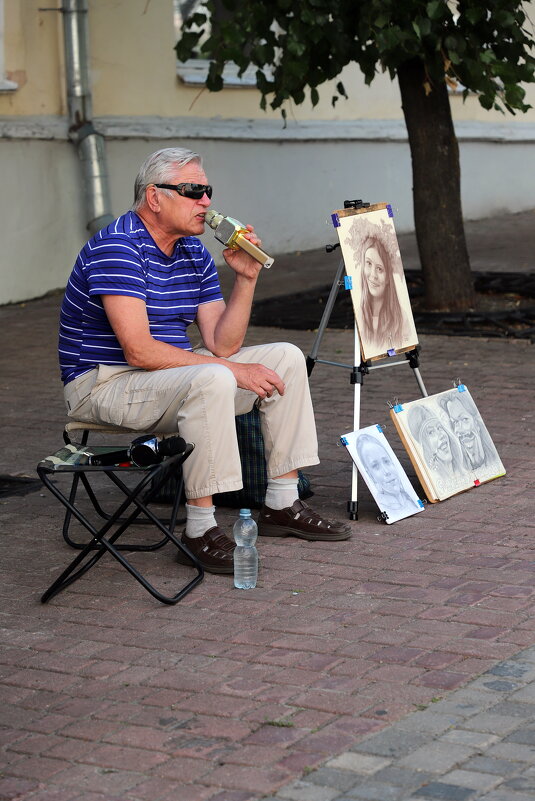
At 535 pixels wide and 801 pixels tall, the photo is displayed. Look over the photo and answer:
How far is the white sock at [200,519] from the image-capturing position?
5.10 meters

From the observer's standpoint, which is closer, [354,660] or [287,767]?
[287,767]

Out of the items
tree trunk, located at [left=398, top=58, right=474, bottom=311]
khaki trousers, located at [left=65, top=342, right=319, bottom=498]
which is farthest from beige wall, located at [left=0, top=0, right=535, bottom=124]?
khaki trousers, located at [left=65, top=342, right=319, bottom=498]

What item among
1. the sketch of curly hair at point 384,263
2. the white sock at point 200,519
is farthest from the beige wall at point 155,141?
the white sock at point 200,519

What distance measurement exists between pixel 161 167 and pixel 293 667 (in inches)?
83.7

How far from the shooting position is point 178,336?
545 cm

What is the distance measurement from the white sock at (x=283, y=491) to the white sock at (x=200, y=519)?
0.40m

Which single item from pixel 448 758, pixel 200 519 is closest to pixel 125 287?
pixel 200 519

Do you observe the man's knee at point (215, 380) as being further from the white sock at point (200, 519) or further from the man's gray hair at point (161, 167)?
the man's gray hair at point (161, 167)

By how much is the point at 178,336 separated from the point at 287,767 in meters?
2.39

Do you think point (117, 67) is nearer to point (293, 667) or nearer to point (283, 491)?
point (283, 491)

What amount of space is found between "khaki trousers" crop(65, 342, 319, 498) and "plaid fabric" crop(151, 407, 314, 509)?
0.25 metres

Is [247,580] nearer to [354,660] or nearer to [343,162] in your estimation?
[354,660]

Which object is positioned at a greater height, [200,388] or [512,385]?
[200,388]

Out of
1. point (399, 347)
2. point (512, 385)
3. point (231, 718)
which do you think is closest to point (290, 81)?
point (512, 385)
